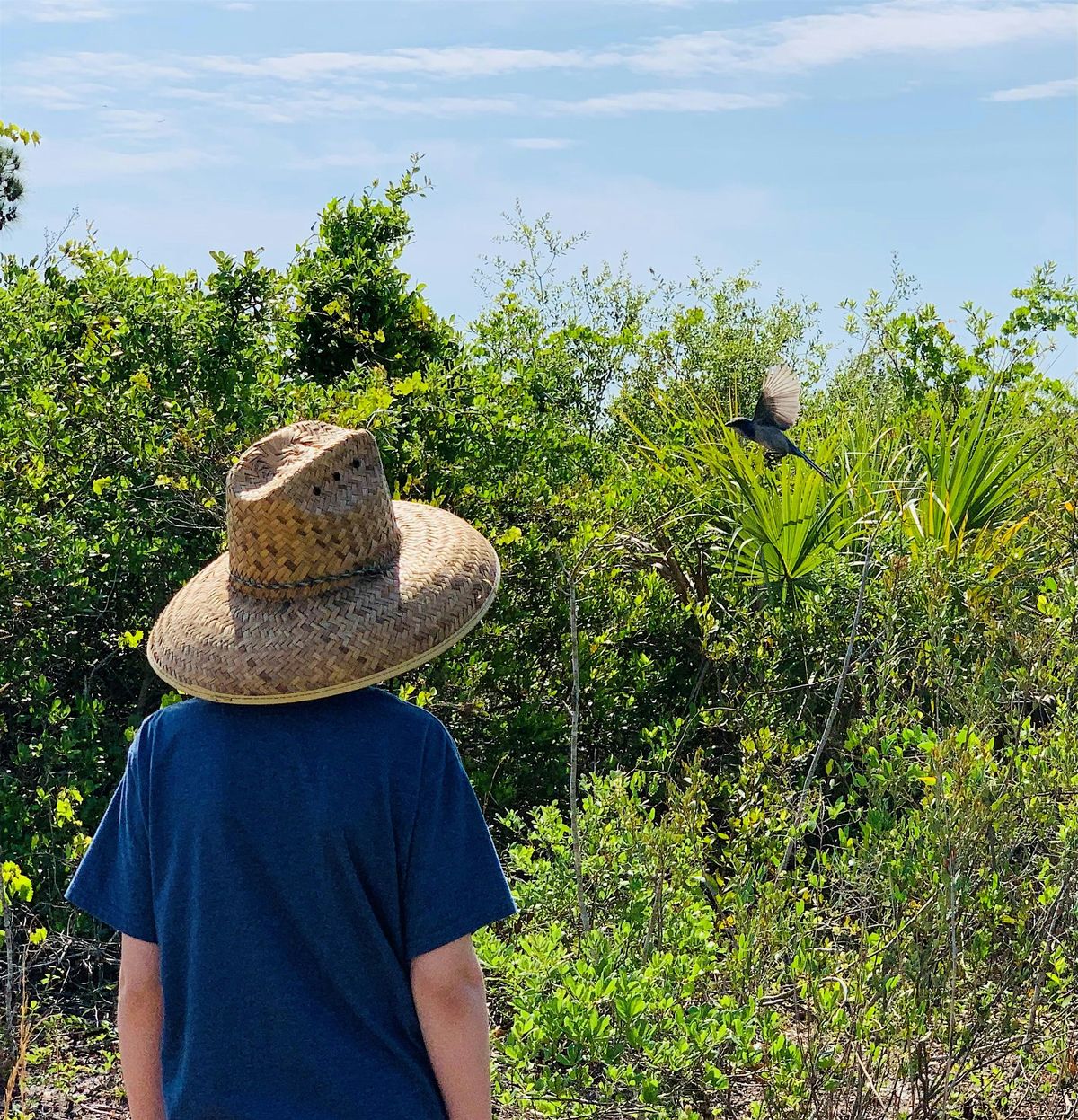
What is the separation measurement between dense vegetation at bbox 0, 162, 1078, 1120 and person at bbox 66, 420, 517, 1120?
0.76 metres

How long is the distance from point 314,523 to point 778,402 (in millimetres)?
4518

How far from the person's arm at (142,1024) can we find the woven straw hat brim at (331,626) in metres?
0.35

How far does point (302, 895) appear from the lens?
1485 millimetres

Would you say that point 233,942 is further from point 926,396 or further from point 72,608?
point 926,396

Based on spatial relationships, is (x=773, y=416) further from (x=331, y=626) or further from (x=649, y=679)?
(x=331, y=626)

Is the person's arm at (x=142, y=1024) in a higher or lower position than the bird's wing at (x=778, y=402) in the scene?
lower

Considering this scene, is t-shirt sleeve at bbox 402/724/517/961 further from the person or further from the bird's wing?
the bird's wing

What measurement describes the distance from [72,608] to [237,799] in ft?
9.66

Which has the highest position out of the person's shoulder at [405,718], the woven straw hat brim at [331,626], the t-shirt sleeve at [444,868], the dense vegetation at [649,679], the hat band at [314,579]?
the hat band at [314,579]

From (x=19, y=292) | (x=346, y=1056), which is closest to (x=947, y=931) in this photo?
(x=346, y=1056)

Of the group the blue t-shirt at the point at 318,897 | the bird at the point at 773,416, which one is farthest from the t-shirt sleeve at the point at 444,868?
the bird at the point at 773,416

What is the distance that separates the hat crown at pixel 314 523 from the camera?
1655 millimetres

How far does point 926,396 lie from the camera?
8.02 m

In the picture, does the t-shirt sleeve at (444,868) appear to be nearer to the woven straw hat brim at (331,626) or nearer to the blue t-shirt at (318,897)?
the blue t-shirt at (318,897)
